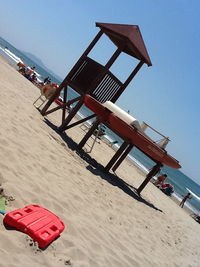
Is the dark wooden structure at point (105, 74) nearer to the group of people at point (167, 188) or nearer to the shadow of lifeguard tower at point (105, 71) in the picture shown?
the shadow of lifeguard tower at point (105, 71)

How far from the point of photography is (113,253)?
16.0 feet

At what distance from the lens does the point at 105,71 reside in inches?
398

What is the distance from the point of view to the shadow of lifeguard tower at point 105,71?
10.1 meters

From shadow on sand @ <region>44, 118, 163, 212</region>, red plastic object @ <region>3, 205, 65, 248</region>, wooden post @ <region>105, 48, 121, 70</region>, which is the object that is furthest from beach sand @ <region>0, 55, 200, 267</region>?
wooden post @ <region>105, 48, 121, 70</region>

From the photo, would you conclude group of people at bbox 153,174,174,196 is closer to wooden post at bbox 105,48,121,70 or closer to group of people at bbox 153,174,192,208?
group of people at bbox 153,174,192,208

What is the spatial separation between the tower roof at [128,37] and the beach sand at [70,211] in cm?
336

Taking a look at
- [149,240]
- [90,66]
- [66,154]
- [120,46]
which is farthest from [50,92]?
[149,240]

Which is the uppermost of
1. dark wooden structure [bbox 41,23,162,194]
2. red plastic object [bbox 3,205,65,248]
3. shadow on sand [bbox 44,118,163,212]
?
dark wooden structure [bbox 41,23,162,194]

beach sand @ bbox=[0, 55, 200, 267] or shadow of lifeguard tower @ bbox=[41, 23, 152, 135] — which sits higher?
shadow of lifeguard tower @ bbox=[41, 23, 152, 135]

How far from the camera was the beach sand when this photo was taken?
388 centimetres

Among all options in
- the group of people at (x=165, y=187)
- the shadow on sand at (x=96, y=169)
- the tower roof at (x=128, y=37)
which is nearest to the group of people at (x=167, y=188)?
the group of people at (x=165, y=187)

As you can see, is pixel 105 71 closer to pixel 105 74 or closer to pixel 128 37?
pixel 105 74

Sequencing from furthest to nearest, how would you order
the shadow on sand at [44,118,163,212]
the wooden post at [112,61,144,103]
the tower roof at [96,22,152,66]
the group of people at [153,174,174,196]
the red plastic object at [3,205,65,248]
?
the group of people at [153,174,174,196] < the wooden post at [112,61,144,103] < the tower roof at [96,22,152,66] < the shadow on sand at [44,118,163,212] < the red plastic object at [3,205,65,248]

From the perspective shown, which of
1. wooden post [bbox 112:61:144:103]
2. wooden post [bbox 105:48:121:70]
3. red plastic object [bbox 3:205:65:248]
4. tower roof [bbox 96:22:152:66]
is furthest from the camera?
wooden post [bbox 112:61:144:103]
